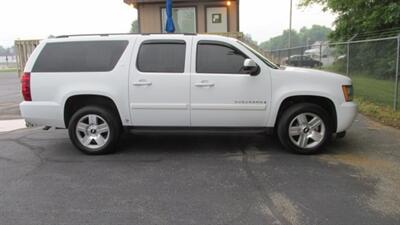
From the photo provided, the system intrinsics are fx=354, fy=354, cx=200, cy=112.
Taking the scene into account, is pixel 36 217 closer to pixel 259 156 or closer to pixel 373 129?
pixel 259 156

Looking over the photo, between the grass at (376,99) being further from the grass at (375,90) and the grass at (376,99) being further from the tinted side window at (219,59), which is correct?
the tinted side window at (219,59)

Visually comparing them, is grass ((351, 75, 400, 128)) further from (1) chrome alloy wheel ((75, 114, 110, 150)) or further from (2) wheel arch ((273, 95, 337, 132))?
(1) chrome alloy wheel ((75, 114, 110, 150))

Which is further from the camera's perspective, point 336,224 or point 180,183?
point 180,183

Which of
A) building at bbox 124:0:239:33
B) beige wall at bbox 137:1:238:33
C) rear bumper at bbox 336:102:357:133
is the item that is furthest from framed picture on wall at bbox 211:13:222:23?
rear bumper at bbox 336:102:357:133

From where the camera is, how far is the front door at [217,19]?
1536cm

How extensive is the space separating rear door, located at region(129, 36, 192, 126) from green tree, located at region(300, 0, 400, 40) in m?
11.1

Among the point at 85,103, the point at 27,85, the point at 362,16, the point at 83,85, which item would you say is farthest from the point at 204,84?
the point at 362,16

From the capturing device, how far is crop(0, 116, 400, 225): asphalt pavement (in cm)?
365

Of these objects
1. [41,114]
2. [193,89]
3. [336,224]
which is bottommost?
[336,224]

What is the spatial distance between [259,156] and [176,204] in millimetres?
2102

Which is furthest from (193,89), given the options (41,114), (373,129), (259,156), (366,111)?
(366,111)

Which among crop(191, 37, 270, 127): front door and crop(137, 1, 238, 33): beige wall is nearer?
crop(191, 37, 270, 127): front door

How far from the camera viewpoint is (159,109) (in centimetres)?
560

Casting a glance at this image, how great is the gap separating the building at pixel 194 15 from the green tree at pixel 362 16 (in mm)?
5150
